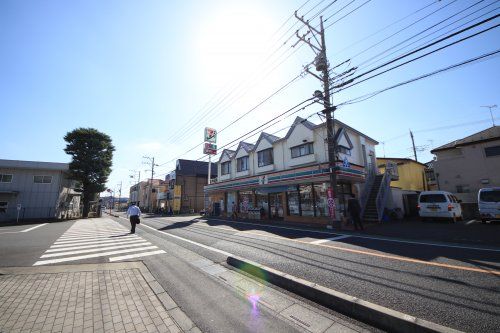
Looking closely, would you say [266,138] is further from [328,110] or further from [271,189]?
[328,110]

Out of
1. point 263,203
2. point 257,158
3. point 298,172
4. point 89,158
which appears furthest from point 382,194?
point 89,158

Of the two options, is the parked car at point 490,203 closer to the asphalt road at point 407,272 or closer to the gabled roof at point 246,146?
the asphalt road at point 407,272

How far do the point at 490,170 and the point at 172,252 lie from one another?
25.0 m

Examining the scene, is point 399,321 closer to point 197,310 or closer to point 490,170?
point 197,310

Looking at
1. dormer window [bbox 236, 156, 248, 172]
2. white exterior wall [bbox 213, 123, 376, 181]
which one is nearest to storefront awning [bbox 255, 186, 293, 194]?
white exterior wall [bbox 213, 123, 376, 181]

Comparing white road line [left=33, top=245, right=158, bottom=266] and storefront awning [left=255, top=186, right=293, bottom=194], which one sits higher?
storefront awning [left=255, top=186, right=293, bottom=194]

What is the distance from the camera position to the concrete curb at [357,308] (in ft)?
9.73

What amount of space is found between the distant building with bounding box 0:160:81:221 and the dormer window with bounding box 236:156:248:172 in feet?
Result: 76.5

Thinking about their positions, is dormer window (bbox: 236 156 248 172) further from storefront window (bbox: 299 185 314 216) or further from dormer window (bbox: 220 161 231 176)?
storefront window (bbox: 299 185 314 216)

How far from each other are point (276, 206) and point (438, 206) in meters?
11.8

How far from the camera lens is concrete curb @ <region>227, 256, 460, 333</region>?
297 cm

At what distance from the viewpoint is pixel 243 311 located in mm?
3918

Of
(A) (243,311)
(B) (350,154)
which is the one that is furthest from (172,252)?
(B) (350,154)

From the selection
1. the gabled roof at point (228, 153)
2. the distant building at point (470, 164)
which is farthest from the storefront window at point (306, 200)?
the distant building at point (470, 164)
